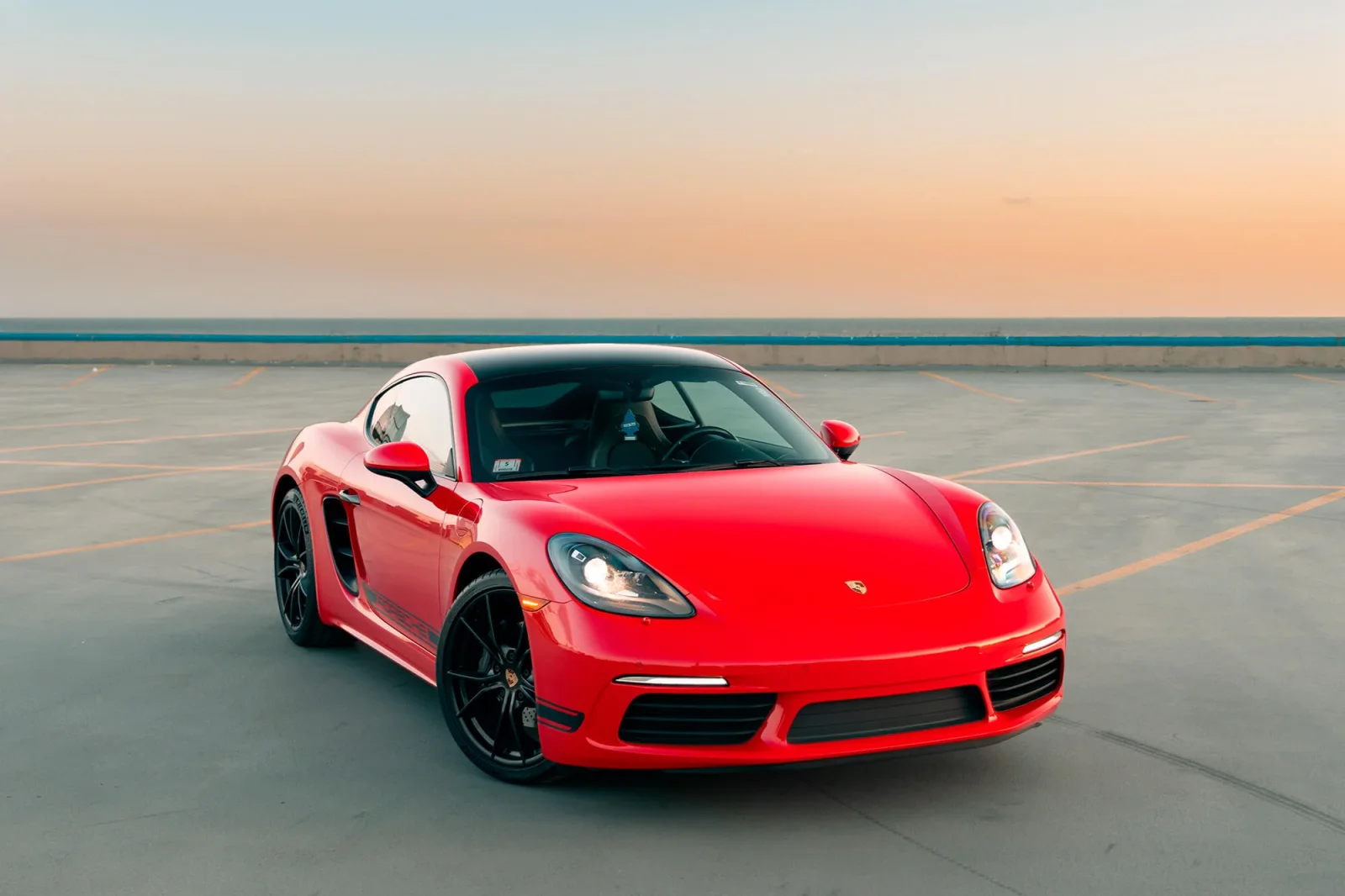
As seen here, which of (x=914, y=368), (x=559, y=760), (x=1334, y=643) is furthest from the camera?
(x=914, y=368)

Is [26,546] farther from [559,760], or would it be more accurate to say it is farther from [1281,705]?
[1281,705]

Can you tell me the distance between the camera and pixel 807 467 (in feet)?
17.0

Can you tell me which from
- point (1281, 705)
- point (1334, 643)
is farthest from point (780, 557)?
point (1334, 643)

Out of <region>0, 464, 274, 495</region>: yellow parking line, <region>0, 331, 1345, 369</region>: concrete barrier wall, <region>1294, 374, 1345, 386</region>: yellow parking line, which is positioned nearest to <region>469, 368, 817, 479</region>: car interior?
<region>0, 464, 274, 495</region>: yellow parking line

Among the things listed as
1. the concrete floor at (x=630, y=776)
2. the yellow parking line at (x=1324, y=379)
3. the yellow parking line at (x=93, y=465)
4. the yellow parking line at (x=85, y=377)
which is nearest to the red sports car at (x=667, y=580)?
the concrete floor at (x=630, y=776)

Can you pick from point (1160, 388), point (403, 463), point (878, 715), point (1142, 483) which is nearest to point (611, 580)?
point (878, 715)

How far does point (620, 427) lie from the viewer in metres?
5.34

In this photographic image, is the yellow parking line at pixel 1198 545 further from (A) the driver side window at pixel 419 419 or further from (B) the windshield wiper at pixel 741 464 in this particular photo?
(A) the driver side window at pixel 419 419

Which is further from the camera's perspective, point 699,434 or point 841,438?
point 841,438

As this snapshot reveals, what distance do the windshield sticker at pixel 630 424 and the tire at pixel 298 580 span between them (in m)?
1.65

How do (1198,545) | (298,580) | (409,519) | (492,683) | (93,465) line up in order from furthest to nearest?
(93,465), (1198,545), (298,580), (409,519), (492,683)

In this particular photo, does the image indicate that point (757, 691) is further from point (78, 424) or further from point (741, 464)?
point (78, 424)

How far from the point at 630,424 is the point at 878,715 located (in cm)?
186

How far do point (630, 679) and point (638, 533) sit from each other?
0.53 meters
